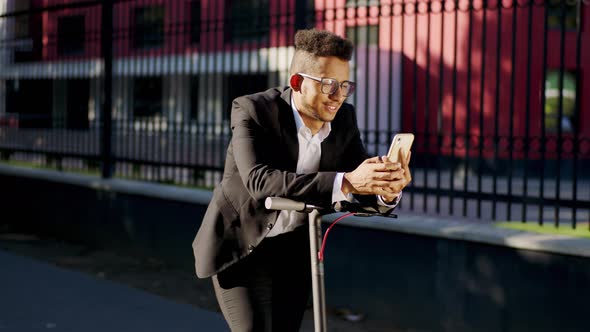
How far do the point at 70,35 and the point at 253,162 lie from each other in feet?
28.9

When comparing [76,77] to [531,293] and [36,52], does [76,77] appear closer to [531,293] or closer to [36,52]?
[36,52]

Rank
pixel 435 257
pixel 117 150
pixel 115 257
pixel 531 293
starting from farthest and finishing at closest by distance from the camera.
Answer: pixel 117 150 < pixel 115 257 < pixel 435 257 < pixel 531 293

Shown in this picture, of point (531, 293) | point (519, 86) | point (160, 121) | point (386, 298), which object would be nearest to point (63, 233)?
point (160, 121)

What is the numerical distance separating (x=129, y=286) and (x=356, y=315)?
2338mm

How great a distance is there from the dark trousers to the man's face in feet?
1.88

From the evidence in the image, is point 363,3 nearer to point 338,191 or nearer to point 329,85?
point 329,85

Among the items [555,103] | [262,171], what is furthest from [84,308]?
[555,103]

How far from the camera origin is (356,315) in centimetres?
682

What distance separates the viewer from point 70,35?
438 inches

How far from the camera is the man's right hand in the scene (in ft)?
8.31

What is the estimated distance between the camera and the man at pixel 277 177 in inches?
115

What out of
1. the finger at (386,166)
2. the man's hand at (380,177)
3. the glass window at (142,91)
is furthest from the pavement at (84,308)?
the finger at (386,166)

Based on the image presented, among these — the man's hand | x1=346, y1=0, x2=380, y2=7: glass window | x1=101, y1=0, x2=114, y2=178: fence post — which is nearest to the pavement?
x1=101, y1=0, x2=114, y2=178: fence post

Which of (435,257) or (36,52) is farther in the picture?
(36,52)
